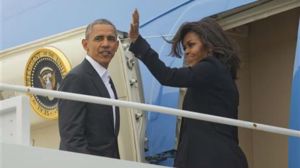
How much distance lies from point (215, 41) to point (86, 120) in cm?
86

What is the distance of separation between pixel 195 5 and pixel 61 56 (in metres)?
1.09

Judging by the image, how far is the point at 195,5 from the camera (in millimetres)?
5582

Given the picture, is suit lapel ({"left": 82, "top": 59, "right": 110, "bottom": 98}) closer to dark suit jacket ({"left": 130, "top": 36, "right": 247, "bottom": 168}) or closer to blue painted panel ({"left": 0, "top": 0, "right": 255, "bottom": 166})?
dark suit jacket ({"left": 130, "top": 36, "right": 247, "bottom": 168})

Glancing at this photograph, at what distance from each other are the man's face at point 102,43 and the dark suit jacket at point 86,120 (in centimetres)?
9

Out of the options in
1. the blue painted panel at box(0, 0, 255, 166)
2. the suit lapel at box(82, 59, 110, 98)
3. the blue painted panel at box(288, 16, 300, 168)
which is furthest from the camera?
the blue painted panel at box(0, 0, 255, 166)

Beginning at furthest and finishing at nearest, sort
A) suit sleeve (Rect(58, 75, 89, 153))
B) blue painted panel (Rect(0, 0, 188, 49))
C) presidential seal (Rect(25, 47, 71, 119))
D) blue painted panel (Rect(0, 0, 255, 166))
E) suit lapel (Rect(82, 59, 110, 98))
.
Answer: blue painted panel (Rect(0, 0, 188, 49))
blue painted panel (Rect(0, 0, 255, 166))
presidential seal (Rect(25, 47, 71, 119))
suit lapel (Rect(82, 59, 110, 98))
suit sleeve (Rect(58, 75, 89, 153))

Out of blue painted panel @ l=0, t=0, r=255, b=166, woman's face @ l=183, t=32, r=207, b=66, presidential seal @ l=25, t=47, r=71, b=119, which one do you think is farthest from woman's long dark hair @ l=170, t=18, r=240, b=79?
presidential seal @ l=25, t=47, r=71, b=119

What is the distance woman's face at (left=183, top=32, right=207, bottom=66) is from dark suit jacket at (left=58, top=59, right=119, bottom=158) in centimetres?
52

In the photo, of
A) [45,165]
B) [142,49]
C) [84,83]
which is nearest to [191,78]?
[142,49]

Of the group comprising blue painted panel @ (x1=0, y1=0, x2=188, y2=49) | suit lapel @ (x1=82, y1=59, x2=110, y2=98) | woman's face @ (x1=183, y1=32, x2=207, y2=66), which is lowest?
suit lapel @ (x1=82, y1=59, x2=110, y2=98)

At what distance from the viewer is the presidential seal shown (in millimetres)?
5238

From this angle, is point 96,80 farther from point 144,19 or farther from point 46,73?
point 144,19

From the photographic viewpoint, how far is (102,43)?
4293mm

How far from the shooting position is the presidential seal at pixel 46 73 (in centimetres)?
524
